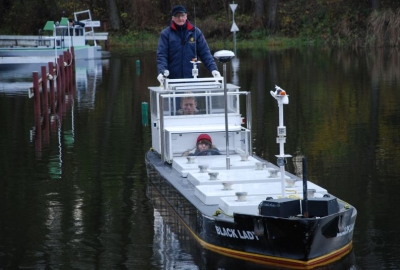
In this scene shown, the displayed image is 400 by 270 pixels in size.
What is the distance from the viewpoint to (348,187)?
1542 cm

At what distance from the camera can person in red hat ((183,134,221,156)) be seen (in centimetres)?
1482

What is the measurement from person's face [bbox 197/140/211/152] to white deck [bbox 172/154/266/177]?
0.95ft

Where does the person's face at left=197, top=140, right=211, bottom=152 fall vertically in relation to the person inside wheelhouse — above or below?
below

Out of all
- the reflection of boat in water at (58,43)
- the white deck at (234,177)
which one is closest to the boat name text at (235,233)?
the white deck at (234,177)

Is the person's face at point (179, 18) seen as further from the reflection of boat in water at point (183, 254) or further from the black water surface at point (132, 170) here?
the reflection of boat in water at point (183, 254)

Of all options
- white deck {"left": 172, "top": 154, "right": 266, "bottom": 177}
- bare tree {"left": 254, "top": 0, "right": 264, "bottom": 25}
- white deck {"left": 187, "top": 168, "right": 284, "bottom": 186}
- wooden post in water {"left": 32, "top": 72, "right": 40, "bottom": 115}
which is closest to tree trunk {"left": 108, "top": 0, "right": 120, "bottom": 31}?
bare tree {"left": 254, "top": 0, "right": 264, "bottom": 25}

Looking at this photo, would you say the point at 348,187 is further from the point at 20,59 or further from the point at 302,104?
the point at 20,59

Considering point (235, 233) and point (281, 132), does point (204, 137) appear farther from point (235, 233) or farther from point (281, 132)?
point (235, 233)

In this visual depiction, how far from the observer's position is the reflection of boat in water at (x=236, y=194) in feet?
33.9

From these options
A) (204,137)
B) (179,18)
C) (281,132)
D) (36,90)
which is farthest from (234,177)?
(36,90)

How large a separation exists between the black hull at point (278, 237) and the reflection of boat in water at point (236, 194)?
0.01m

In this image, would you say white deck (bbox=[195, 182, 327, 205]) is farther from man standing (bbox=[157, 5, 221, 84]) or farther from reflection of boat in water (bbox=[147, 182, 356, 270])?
man standing (bbox=[157, 5, 221, 84])

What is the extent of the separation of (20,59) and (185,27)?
21255 mm

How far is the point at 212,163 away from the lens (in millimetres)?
14125
